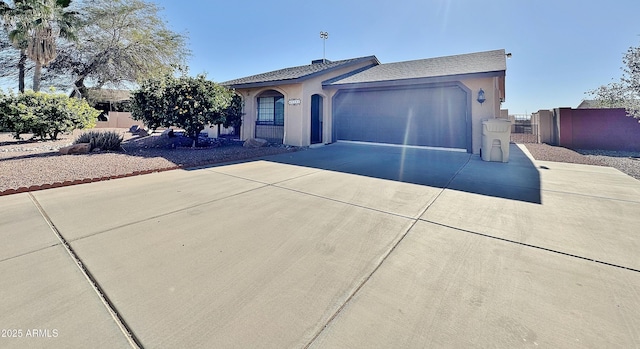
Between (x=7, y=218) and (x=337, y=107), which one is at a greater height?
(x=337, y=107)

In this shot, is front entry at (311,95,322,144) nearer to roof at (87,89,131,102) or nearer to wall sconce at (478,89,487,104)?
wall sconce at (478,89,487,104)

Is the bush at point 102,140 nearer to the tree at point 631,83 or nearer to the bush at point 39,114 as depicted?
the bush at point 39,114

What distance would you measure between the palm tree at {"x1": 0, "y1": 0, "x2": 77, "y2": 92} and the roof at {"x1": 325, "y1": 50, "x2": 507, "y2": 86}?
1683cm

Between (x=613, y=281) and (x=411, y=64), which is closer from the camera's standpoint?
(x=613, y=281)

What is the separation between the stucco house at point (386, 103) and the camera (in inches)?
390

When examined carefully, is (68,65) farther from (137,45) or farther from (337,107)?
(337,107)

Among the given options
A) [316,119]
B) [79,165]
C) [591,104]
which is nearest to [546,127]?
[316,119]

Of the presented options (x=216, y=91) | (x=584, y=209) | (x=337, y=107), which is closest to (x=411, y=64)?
(x=337, y=107)

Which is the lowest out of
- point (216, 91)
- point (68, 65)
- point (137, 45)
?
point (216, 91)

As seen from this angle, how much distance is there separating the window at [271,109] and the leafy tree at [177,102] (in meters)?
3.33

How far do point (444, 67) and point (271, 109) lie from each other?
8006 millimetres

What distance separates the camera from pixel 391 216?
151 inches

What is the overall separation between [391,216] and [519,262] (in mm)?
1544

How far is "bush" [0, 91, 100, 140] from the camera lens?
35.5 ft
